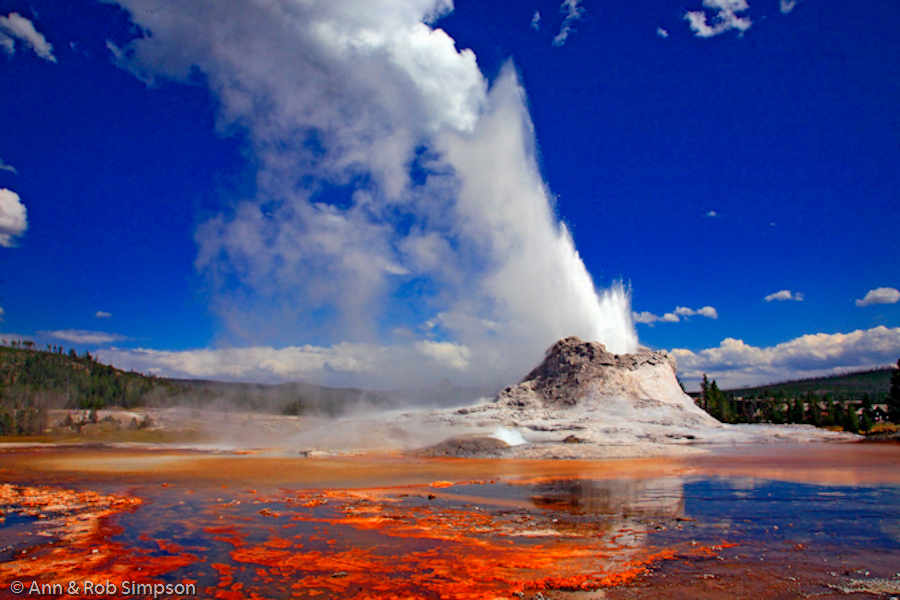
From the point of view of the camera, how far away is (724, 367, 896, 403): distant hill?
158 metres

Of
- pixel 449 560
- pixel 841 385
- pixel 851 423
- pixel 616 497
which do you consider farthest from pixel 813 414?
pixel 841 385

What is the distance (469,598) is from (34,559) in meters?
7.66

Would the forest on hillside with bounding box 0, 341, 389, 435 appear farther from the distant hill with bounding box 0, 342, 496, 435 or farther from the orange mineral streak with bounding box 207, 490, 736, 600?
the orange mineral streak with bounding box 207, 490, 736, 600

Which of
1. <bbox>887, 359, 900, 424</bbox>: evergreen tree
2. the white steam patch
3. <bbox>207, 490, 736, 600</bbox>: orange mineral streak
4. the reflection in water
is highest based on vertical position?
<bbox>887, 359, 900, 424</bbox>: evergreen tree

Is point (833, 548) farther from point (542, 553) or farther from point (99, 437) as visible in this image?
point (99, 437)

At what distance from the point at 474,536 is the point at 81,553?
287 inches

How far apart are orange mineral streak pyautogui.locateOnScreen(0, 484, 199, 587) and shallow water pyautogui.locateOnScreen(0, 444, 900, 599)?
0.15ft

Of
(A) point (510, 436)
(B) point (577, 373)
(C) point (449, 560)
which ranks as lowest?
(A) point (510, 436)

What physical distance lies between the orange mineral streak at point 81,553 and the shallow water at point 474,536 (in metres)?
0.04

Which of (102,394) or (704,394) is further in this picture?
(102,394)

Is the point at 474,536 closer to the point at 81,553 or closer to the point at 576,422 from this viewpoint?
the point at 81,553

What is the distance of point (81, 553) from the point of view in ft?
28.9

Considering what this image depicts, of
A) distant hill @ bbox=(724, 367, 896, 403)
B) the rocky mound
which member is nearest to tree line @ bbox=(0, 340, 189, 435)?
the rocky mound

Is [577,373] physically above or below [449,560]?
above
